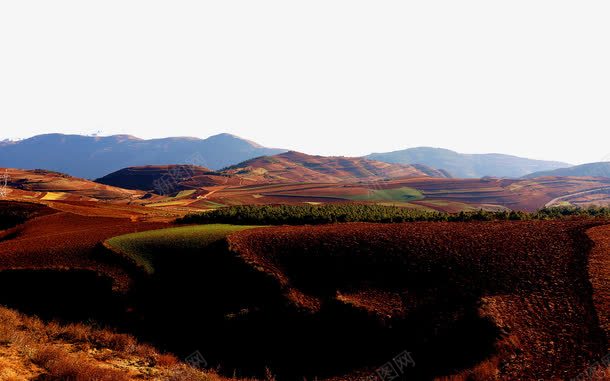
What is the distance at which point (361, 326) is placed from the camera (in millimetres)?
18312

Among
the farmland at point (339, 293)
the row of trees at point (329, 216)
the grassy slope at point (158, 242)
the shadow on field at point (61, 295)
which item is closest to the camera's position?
the farmland at point (339, 293)

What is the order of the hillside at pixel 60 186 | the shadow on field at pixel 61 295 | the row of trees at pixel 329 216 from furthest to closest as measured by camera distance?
the hillside at pixel 60 186 < the row of trees at pixel 329 216 < the shadow on field at pixel 61 295

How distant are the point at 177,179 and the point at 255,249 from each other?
175 metres

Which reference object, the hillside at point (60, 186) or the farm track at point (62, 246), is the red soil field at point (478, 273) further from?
the hillside at point (60, 186)

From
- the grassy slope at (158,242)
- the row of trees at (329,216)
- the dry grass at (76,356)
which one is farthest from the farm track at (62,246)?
the row of trees at (329,216)

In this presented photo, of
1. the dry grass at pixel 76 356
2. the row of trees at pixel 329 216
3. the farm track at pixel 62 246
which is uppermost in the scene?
the row of trees at pixel 329 216

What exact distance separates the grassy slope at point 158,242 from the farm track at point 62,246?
1.55 meters

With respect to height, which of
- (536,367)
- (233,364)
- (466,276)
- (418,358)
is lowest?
(233,364)

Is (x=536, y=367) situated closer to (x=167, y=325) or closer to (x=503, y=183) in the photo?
(x=167, y=325)

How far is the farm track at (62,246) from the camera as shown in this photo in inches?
969

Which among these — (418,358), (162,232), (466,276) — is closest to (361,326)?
(418,358)

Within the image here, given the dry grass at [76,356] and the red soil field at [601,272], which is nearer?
the dry grass at [76,356]

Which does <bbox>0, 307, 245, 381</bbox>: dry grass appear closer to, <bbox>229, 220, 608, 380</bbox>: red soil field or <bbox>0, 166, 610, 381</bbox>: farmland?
<bbox>0, 166, 610, 381</bbox>: farmland

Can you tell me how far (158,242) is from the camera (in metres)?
27.7
